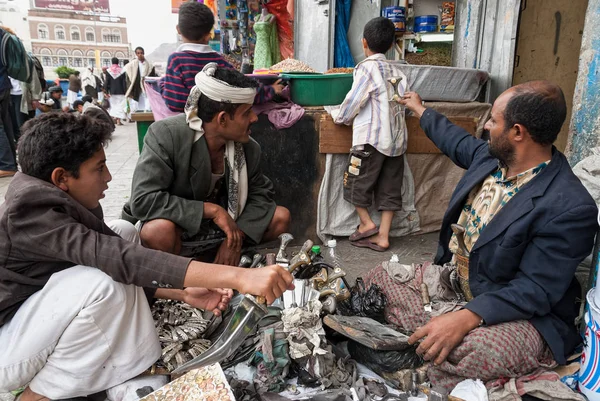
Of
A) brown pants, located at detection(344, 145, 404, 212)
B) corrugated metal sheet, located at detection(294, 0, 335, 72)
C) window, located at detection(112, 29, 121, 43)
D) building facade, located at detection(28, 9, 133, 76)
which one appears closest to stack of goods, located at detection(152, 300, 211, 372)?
brown pants, located at detection(344, 145, 404, 212)

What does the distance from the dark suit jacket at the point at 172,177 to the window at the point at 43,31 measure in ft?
202

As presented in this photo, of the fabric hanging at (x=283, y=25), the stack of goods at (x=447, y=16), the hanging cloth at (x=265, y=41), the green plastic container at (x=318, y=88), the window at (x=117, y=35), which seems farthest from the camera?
the window at (x=117, y=35)

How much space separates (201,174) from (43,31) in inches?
2451

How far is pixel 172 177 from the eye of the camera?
260cm

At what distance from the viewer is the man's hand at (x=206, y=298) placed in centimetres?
196

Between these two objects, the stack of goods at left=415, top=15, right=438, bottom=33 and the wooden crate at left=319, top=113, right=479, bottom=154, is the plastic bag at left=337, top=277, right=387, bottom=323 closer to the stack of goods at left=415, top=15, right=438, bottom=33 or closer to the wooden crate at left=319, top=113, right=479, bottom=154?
the wooden crate at left=319, top=113, right=479, bottom=154

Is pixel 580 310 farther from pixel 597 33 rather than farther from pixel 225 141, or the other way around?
pixel 225 141

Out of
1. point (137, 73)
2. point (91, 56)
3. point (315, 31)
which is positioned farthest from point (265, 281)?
point (91, 56)

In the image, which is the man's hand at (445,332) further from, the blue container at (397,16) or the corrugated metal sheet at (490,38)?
the blue container at (397,16)

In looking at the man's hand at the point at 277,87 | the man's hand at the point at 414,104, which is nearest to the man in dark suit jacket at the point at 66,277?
the man's hand at the point at 414,104

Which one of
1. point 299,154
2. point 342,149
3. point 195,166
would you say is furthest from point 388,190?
point 195,166

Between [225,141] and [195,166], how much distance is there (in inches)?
9.2

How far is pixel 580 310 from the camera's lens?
205 centimetres

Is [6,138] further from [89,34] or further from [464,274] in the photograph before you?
[89,34]
